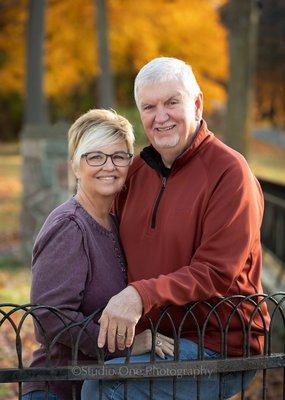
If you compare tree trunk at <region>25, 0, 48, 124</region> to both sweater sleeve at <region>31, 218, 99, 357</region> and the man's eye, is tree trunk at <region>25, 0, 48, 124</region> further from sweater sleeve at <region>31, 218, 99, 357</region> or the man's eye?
sweater sleeve at <region>31, 218, 99, 357</region>

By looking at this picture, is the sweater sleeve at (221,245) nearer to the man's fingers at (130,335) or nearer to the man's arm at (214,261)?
the man's arm at (214,261)

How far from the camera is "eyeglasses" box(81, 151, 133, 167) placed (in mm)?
3510

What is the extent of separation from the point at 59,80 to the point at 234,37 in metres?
13.6

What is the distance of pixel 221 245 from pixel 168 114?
22.4 inches

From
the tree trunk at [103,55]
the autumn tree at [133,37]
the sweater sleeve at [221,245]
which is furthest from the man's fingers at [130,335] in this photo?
the autumn tree at [133,37]

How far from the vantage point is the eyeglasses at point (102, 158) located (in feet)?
11.5

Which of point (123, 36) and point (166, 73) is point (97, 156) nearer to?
point (166, 73)

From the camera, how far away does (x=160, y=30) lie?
25672mm

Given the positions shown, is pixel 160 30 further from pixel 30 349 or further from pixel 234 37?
pixel 30 349

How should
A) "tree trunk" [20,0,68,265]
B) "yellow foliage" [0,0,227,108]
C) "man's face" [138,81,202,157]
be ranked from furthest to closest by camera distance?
"yellow foliage" [0,0,227,108], "tree trunk" [20,0,68,265], "man's face" [138,81,202,157]

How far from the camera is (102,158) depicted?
3.51 m

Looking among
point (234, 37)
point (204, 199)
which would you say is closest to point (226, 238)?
point (204, 199)

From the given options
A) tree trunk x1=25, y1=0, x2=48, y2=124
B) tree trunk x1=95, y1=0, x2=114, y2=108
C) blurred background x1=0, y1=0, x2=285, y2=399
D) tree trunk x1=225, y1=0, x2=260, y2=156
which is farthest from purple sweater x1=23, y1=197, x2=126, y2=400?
tree trunk x1=95, y1=0, x2=114, y2=108

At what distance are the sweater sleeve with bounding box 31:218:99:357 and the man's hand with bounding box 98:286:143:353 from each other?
0.60ft
